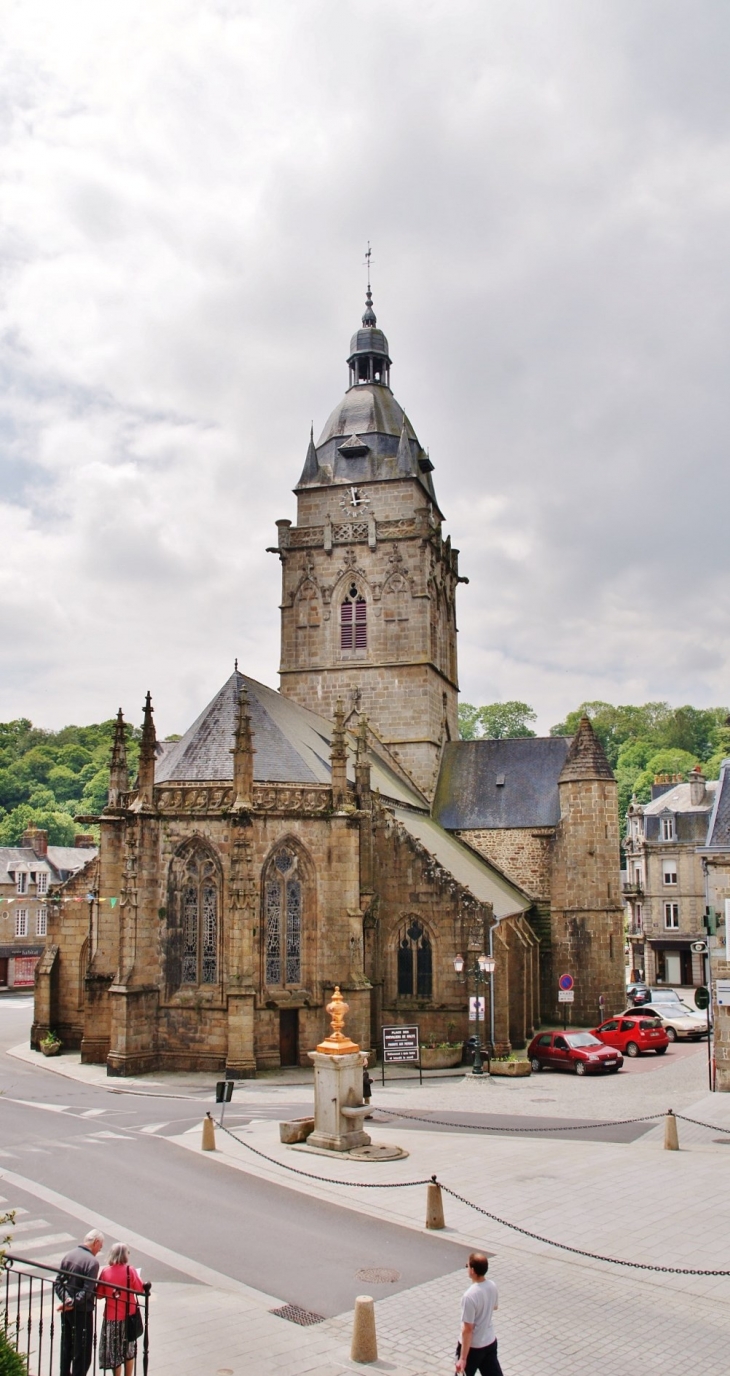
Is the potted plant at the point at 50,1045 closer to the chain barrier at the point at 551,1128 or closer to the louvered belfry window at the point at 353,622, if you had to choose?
the chain barrier at the point at 551,1128

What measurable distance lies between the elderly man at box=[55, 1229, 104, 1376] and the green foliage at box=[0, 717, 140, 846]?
7859cm

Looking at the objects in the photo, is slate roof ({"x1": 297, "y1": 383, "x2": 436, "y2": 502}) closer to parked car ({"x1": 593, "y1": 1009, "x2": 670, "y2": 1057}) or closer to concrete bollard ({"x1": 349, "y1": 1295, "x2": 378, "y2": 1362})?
parked car ({"x1": 593, "y1": 1009, "x2": 670, "y2": 1057})

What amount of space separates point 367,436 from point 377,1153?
33.3m

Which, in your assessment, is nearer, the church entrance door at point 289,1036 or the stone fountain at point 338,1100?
the stone fountain at point 338,1100

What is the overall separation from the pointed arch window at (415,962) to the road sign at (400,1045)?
4.77 metres

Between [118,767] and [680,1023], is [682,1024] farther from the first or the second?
[118,767]

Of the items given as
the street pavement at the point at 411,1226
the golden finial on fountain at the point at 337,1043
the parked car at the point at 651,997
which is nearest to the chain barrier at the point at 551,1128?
the street pavement at the point at 411,1226

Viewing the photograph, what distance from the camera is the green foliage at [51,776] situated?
307 feet

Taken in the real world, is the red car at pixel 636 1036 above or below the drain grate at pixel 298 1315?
below

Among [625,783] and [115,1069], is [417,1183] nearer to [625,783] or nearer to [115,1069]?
[115,1069]

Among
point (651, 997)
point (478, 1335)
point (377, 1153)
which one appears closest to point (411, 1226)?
point (377, 1153)

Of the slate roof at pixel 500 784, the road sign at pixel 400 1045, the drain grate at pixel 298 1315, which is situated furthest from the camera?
the slate roof at pixel 500 784

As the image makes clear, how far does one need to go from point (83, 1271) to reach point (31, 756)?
118 metres

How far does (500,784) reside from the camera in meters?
41.7
